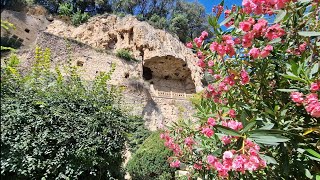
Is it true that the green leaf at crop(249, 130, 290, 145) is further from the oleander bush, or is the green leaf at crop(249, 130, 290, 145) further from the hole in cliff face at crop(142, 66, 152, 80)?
the hole in cliff face at crop(142, 66, 152, 80)

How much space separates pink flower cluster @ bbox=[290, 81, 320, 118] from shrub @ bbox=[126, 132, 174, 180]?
405cm

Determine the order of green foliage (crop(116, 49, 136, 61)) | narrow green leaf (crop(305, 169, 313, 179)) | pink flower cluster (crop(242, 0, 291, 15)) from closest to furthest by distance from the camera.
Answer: narrow green leaf (crop(305, 169, 313, 179)) → pink flower cluster (crop(242, 0, 291, 15)) → green foliage (crop(116, 49, 136, 61))

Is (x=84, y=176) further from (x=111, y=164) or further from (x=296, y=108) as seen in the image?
(x=296, y=108)

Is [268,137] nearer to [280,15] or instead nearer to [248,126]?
[248,126]

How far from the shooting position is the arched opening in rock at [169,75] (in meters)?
18.0

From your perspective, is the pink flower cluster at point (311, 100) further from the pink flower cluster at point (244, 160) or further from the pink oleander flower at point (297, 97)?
the pink flower cluster at point (244, 160)

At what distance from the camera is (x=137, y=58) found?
1683cm

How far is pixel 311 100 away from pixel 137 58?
15.2 metres

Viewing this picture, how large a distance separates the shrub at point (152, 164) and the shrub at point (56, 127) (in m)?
1.58

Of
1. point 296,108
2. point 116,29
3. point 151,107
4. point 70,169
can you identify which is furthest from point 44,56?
point 116,29

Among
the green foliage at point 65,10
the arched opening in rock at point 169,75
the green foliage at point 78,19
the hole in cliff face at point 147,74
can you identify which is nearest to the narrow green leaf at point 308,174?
the arched opening in rock at point 169,75

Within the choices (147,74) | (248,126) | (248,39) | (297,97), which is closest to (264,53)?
(248,39)

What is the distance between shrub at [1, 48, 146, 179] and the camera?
9.78 feet

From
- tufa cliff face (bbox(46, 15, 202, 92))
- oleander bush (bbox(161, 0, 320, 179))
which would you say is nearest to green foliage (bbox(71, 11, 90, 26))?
tufa cliff face (bbox(46, 15, 202, 92))
